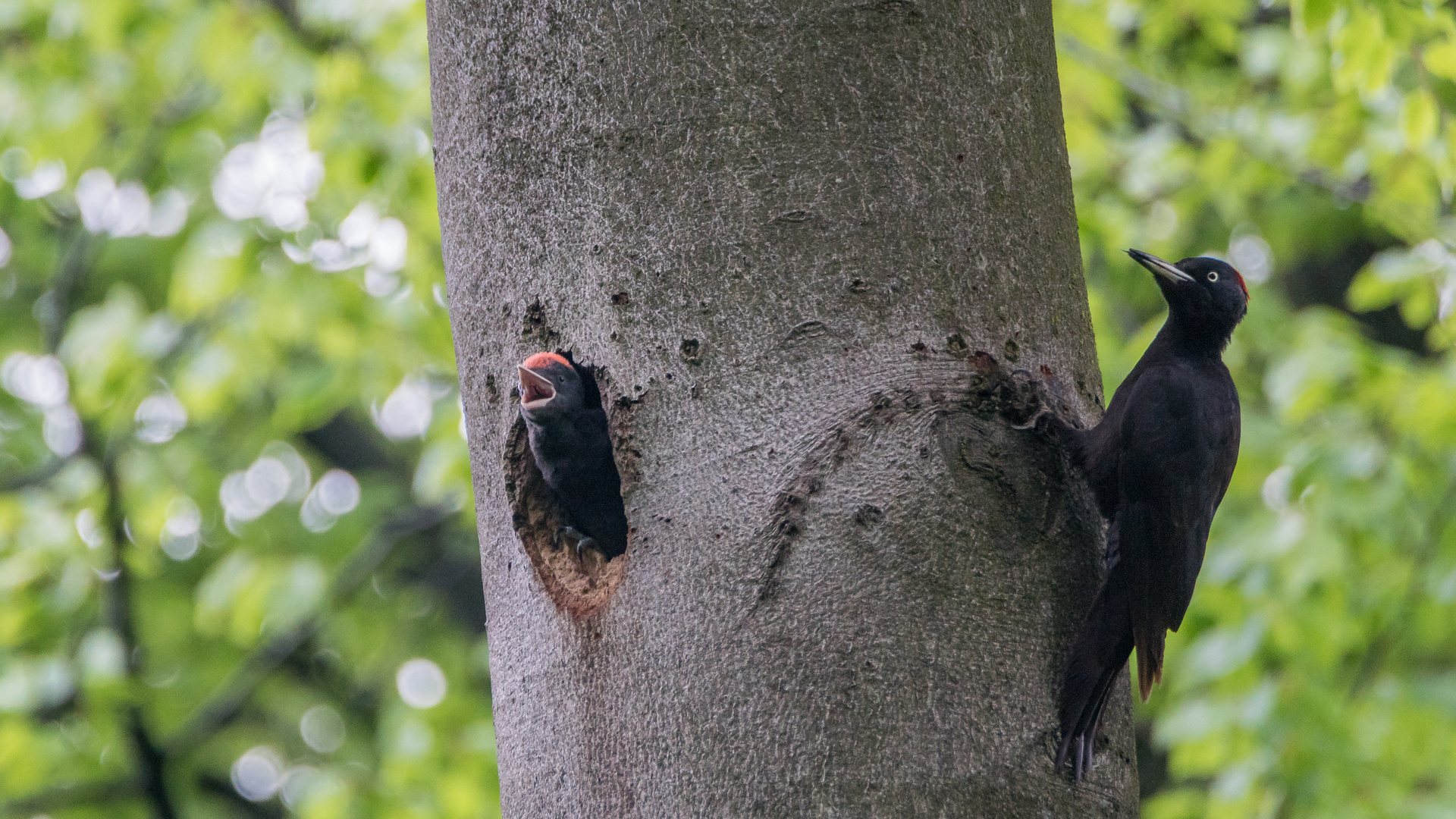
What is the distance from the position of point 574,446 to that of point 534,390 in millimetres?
108

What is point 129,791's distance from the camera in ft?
17.9

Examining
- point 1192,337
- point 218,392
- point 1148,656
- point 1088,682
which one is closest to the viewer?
point 1088,682

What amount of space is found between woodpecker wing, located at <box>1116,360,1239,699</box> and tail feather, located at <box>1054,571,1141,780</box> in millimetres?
107

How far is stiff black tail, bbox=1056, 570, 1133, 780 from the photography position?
4.23ft

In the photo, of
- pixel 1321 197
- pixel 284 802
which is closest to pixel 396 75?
pixel 1321 197

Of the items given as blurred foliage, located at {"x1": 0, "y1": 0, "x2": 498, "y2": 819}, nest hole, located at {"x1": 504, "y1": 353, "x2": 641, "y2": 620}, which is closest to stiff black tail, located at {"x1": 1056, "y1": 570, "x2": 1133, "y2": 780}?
nest hole, located at {"x1": 504, "y1": 353, "x2": 641, "y2": 620}

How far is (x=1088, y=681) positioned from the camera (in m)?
1.32

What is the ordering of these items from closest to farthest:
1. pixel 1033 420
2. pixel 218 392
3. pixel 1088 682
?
1. pixel 1088 682
2. pixel 1033 420
3. pixel 218 392

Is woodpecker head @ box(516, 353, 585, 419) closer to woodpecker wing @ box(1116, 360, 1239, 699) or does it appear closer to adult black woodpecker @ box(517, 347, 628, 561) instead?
adult black woodpecker @ box(517, 347, 628, 561)

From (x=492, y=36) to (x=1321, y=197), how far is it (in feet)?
15.6

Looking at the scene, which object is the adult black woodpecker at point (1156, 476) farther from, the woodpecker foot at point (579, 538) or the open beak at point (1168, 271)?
the woodpecker foot at point (579, 538)

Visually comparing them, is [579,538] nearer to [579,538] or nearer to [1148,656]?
[579,538]

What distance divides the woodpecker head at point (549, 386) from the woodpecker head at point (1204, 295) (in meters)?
1.10

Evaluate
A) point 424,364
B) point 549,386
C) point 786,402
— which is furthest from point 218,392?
point 786,402
